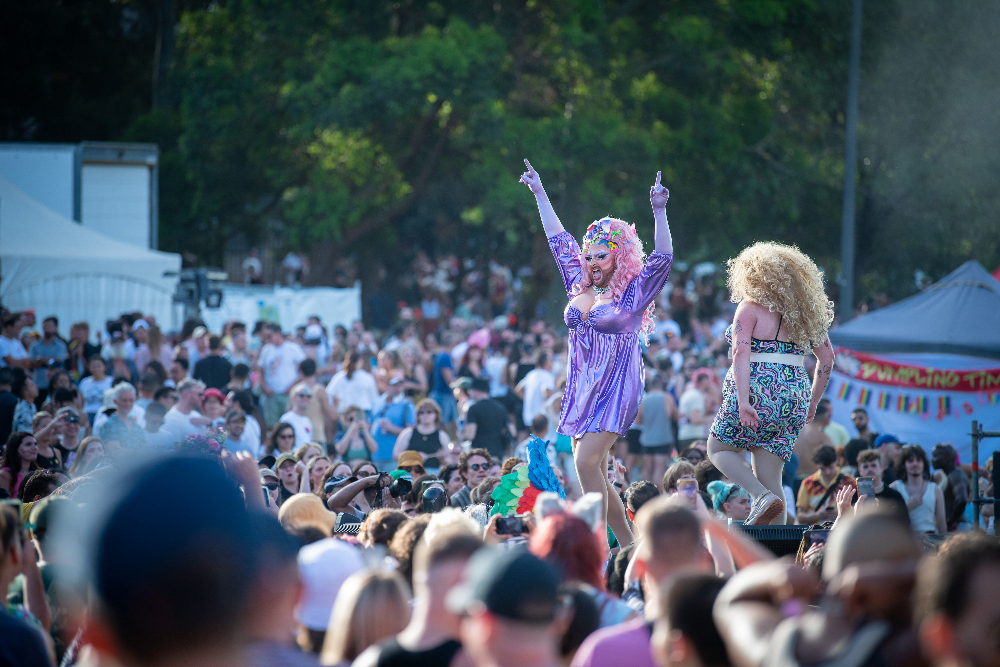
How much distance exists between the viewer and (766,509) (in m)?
5.88

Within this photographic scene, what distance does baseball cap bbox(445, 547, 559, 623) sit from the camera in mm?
2379

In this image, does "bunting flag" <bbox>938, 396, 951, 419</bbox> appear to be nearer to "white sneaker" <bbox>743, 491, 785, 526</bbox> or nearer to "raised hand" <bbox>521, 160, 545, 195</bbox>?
"white sneaker" <bbox>743, 491, 785, 526</bbox>

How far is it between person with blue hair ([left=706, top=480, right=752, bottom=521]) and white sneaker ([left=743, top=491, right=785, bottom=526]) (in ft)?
3.41

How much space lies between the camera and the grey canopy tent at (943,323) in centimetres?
1257

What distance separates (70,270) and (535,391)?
7.63 metres

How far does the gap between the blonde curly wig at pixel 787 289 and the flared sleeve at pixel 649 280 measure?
50 centimetres

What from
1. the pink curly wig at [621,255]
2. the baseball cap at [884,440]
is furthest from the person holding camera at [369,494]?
the baseball cap at [884,440]

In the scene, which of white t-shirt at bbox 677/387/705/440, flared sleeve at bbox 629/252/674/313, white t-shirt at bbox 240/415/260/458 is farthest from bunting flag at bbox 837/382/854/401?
flared sleeve at bbox 629/252/674/313

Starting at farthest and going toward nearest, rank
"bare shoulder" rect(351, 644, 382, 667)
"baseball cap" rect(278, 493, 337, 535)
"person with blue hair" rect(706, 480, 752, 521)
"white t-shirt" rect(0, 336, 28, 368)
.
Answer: "white t-shirt" rect(0, 336, 28, 368), "person with blue hair" rect(706, 480, 752, 521), "baseball cap" rect(278, 493, 337, 535), "bare shoulder" rect(351, 644, 382, 667)

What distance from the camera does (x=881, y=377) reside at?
527 inches

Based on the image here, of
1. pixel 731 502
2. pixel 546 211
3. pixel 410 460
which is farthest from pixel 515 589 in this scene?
pixel 410 460

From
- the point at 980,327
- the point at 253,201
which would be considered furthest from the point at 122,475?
the point at 253,201

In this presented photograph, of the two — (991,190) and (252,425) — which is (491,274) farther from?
(252,425)

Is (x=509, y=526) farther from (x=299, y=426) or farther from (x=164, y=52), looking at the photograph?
(x=164, y=52)
